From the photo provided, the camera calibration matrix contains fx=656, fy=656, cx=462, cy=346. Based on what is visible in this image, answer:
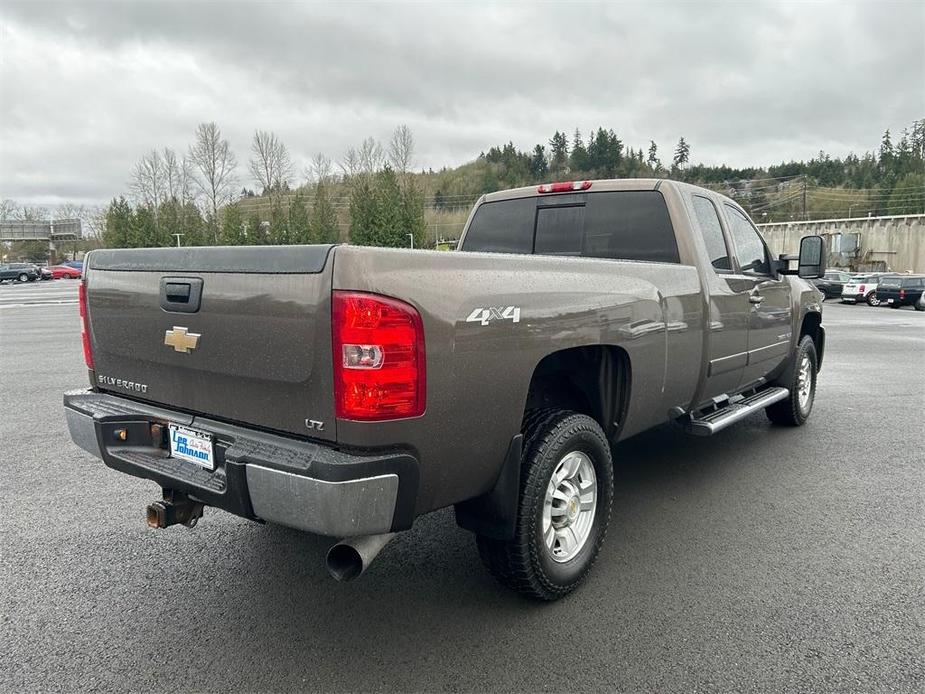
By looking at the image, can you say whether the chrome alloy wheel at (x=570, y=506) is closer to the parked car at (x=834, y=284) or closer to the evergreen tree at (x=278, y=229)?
the parked car at (x=834, y=284)

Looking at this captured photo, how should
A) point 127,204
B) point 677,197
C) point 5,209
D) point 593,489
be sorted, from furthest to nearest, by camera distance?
point 5,209, point 127,204, point 677,197, point 593,489

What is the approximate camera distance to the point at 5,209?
97.0 m

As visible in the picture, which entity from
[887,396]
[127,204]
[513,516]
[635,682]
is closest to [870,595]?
[635,682]

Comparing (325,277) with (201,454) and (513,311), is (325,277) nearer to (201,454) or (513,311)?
(513,311)

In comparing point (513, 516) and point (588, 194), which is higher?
point (588, 194)

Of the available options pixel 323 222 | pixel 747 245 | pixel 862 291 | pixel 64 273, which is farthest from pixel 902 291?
pixel 64 273

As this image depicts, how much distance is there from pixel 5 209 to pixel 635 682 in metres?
119

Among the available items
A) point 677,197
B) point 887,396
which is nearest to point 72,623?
point 677,197

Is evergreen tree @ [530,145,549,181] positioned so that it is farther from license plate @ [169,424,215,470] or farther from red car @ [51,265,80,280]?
license plate @ [169,424,215,470]

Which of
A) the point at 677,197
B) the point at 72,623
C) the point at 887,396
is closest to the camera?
the point at 72,623

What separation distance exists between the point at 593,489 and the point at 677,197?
213cm

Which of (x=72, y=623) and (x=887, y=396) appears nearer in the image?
(x=72, y=623)

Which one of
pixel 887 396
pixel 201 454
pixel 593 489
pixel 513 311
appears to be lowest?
pixel 887 396

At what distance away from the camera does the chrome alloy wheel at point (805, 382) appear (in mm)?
6368
